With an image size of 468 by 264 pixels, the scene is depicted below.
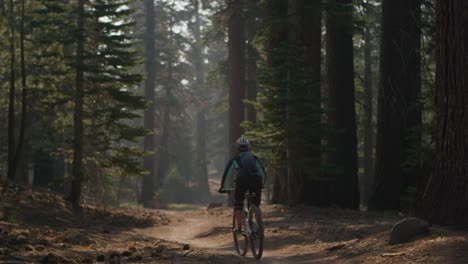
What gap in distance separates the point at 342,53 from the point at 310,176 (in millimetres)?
4304

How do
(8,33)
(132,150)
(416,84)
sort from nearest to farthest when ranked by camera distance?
1. (416,84)
2. (132,150)
3. (8,33)

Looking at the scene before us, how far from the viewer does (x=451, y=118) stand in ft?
26.9

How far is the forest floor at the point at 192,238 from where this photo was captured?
7.68 metres

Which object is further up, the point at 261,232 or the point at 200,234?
the point at 261,232

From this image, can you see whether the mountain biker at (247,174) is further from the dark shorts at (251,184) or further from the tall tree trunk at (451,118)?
the tall tree trunk at (451,118)

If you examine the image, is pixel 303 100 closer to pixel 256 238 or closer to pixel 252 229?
pixel 252 229

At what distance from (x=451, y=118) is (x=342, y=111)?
402 inches

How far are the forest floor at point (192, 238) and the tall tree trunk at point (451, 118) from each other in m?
0.52

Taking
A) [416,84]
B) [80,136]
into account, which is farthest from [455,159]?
[80,136]

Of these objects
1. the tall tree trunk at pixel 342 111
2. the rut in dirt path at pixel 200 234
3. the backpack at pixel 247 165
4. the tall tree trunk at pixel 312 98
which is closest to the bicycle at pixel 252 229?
the backpack at pixel 247 165

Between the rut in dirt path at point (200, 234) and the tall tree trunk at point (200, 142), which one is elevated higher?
the tall tree trunk at point (200, 142)

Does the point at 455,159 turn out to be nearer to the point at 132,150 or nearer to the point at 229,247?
the point at 229,247

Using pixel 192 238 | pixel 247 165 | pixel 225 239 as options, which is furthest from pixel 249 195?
Answer: pixel 192 238

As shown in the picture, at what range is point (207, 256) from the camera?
9.12 metres
